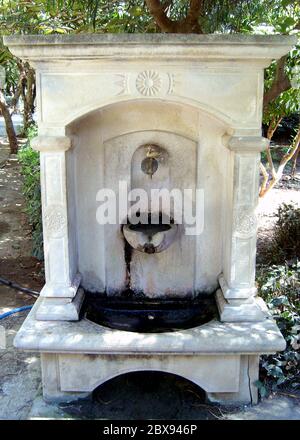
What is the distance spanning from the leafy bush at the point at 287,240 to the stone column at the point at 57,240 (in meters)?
3.04

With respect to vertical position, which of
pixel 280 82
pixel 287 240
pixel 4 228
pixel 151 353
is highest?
pixel 280 82

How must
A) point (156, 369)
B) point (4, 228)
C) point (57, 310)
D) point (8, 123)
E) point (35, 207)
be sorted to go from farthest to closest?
point (8, 123) → point (4, 228) → point (35, 207) → point (57, 310) → point (156, 369)

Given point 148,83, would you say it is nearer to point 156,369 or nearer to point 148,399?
point 156,369

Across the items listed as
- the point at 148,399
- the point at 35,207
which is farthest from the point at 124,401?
the point at 35,207

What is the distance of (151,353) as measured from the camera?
3273 millimetres

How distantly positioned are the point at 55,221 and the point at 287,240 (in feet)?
11.3

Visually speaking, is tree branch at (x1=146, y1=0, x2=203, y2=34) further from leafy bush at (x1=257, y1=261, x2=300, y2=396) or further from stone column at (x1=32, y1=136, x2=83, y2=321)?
leafy bush at (x1=257, y1=261, x2=300, y2=396)

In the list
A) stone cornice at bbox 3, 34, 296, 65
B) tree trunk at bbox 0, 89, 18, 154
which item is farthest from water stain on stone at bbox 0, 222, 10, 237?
tree trunk at bbox 0, 89, 18, 154

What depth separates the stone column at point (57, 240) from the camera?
3.43 meters

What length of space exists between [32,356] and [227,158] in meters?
2.35

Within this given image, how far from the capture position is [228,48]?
122 inches

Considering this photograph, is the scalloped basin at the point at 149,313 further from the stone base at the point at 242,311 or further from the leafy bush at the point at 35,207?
the leafy bush at the point at 35,207

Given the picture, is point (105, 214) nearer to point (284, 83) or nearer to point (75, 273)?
point (75, 273)

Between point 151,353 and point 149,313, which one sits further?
point 149,313
